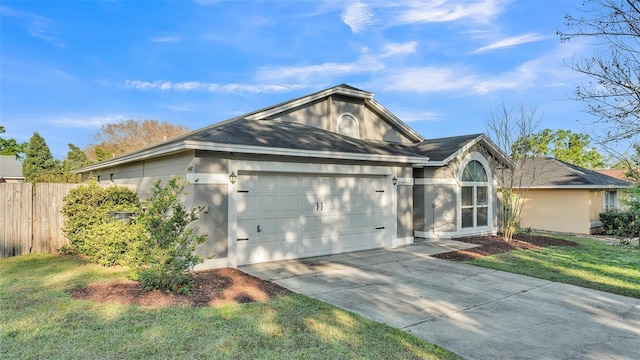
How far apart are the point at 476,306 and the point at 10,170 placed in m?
40.3

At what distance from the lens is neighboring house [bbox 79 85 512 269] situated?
7840 millimetres

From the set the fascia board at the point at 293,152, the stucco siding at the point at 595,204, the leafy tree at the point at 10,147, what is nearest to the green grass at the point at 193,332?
the fascia board at the point at 293,152

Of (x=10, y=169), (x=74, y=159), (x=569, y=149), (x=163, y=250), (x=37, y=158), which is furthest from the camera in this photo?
(x=569, y=149)

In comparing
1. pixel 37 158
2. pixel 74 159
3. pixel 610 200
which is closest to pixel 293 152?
pixel 610 200

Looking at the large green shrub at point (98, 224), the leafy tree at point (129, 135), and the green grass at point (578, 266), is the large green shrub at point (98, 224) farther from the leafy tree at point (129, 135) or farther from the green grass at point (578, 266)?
the leafy tree at point (129, 135)

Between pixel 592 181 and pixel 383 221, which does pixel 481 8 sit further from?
pixel 592 181

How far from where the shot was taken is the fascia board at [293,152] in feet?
23.8

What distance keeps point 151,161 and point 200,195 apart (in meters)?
3.18

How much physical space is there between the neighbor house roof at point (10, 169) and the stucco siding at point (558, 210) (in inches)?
1551

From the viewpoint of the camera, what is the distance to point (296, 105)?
12148 millimetres

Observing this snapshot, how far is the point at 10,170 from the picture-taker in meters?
32.1

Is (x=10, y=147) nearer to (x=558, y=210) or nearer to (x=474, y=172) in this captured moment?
(x=474, y=172)

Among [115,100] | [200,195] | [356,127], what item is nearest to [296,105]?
[356,127]

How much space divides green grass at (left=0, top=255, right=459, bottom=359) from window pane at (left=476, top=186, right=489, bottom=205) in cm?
1036
